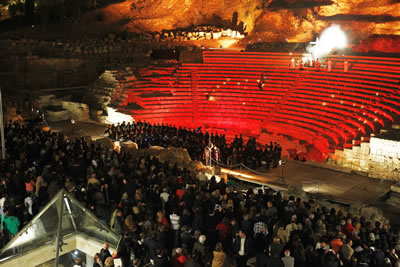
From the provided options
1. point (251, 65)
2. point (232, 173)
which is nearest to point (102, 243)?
point (232, 173)

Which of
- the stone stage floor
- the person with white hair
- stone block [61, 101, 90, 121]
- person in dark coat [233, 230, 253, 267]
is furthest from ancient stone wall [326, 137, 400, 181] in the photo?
stone block [61, 101, 90, 121]

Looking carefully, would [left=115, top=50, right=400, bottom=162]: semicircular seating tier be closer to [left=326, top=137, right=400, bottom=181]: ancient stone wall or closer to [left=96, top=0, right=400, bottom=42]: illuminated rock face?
[left=326, top=137, right=400, bottom=181]: ancient stone wall

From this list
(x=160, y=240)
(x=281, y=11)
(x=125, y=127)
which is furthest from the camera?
(x=281, y=11)

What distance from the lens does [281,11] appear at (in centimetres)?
3569

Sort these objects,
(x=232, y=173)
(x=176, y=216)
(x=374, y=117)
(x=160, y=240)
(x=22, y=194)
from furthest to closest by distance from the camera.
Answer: (x=374, y=117)
(x=232, y=173)
(x=22, y=194)
(x=176, y=216)
(x=160, y=240)

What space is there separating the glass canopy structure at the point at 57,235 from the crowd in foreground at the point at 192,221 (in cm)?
59

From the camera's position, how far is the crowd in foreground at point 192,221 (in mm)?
8969

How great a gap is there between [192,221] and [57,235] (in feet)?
9.19

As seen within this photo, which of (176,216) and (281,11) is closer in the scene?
(176,216)

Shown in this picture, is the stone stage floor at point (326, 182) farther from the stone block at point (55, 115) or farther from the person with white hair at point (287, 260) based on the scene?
the stone block at point (55, 115)

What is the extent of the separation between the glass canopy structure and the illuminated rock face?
88.1ft

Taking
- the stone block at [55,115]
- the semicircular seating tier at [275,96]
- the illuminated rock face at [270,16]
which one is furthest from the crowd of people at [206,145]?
the illuminated rock face at [270,16]

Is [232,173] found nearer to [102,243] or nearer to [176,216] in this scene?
[176,216]

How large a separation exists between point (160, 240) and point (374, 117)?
13.4 meters
